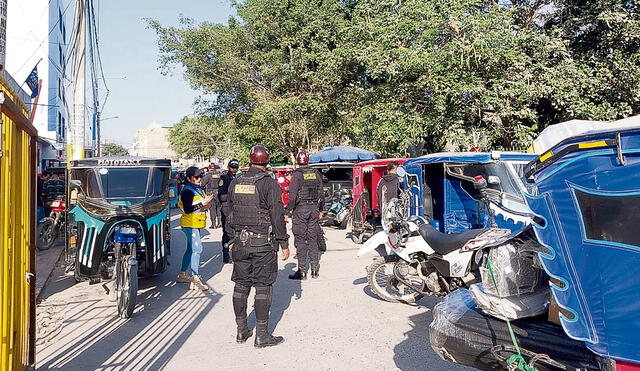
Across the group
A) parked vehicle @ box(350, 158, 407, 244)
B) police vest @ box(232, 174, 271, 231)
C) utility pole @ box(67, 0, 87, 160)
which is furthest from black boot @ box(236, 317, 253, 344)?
utility pole @ box(67, 0, 87, 160)

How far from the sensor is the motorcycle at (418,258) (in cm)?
472

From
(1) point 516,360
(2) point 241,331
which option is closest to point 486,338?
(1) point 516,360

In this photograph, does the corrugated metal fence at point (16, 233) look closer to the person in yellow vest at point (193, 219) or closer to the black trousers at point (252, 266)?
the black trousers at point (252, 266)

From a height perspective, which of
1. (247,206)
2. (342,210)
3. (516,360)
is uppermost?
(247,206)

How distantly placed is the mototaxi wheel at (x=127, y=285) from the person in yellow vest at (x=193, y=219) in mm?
1273

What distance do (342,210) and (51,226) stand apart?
7.40 meters

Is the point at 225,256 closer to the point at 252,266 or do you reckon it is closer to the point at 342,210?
the point at 252,266

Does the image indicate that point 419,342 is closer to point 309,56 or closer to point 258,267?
point 258,267

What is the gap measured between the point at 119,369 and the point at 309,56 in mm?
17071

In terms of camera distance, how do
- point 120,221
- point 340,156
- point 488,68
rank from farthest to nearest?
point 340,156 < point 488,68 < point 120,221

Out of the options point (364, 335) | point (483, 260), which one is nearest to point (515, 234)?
point (483, 260)

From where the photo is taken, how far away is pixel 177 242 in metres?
11.4

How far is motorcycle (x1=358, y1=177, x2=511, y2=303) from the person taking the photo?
15.5ft

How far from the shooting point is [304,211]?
7.50m
